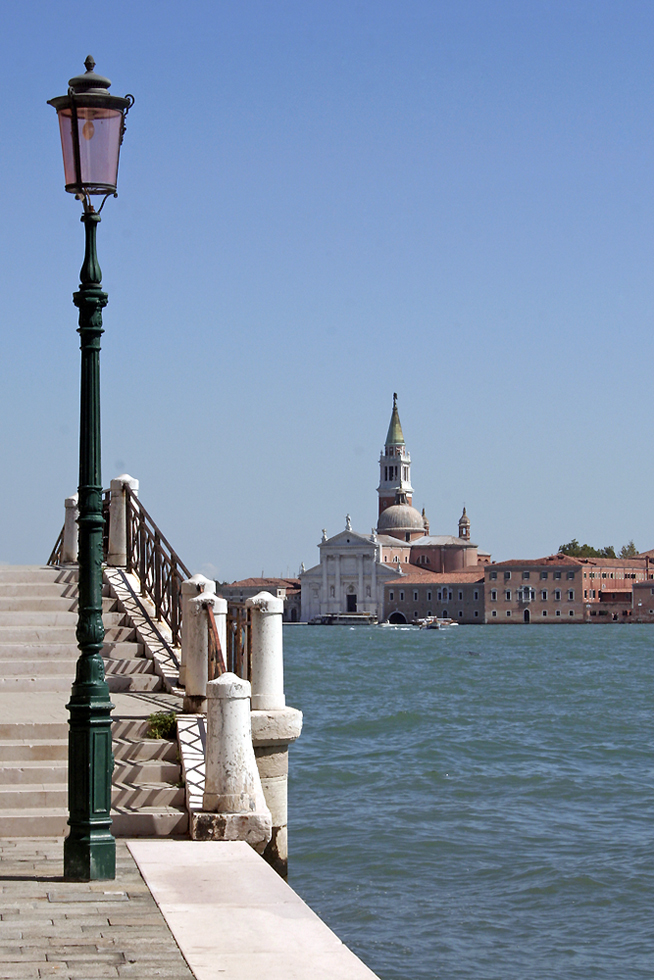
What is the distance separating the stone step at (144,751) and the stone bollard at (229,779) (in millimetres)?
879

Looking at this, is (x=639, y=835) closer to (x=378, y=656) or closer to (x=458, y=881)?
(x=458, y=881)

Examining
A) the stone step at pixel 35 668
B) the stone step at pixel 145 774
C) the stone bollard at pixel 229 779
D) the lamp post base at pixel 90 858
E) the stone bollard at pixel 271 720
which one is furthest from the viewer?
the stone step at pixel 35 668

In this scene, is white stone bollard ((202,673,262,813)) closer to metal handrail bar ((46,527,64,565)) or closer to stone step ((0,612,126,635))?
stone step ((0,612,126,635))

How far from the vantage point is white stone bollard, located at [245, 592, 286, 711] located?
8.41 m

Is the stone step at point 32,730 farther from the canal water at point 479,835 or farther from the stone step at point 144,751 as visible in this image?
the canal water at point 479,835

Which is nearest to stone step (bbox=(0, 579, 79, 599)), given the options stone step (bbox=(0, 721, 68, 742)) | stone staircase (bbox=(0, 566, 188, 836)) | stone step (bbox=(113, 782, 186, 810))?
stone staircase (bbox=(0, 566, 188, 836))

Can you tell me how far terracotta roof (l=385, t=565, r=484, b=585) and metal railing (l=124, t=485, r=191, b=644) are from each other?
126m

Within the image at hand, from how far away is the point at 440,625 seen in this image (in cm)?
13325

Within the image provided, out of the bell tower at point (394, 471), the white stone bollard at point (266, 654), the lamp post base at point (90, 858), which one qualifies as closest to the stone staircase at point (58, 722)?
the white stone bollard at point (266, 654)

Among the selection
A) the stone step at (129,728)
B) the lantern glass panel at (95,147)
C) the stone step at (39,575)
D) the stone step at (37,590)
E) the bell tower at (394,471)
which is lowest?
the stone step at (129,728)

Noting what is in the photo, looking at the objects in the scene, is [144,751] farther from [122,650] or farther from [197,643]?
[122,650]

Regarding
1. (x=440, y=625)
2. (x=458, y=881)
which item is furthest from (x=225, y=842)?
(x=440, y=625)

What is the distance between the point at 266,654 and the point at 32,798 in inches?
68.3

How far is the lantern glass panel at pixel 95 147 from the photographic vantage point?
21.5 ft
